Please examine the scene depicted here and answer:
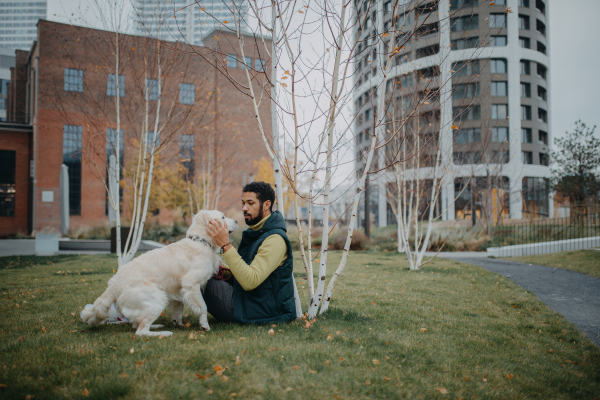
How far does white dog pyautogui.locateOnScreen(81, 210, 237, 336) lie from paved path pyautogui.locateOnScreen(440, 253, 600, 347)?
4230 millimetres

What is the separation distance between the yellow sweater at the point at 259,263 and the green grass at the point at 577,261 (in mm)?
8073

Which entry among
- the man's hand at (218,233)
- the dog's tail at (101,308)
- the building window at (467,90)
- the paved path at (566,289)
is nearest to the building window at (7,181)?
the dog's tail at (101,308)

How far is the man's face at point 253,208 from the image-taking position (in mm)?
3510

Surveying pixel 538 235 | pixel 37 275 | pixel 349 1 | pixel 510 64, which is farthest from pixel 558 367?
pixel 510 64

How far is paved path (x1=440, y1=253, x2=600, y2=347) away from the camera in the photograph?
473 centimetres

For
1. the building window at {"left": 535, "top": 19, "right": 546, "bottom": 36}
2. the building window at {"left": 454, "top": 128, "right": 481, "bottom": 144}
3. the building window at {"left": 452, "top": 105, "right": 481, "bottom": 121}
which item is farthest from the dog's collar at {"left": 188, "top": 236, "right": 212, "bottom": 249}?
the building window at {"left": 535, "top": 19, "right": 546, "bottom": 36}

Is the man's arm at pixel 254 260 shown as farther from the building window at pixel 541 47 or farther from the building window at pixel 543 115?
the building window at pixel 543 115

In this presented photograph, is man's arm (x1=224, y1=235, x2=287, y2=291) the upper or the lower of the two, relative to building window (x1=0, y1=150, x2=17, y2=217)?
lower

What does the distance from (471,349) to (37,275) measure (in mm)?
8343

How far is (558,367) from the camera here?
3.04 m

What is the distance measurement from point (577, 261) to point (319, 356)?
982 centimetres

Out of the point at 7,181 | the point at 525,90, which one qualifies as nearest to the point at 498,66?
the point at 525,90

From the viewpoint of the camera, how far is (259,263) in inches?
129

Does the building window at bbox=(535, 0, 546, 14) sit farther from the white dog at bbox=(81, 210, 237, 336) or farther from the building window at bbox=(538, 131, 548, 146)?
the white dog at bbox=(81, 210, 237, 336)
